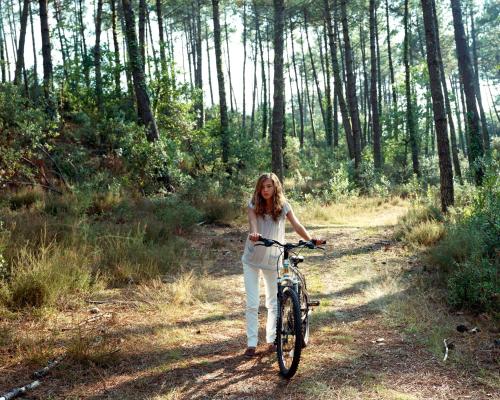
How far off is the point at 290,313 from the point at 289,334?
0.19 meters

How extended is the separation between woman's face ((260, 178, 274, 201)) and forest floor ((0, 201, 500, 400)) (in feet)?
5.42

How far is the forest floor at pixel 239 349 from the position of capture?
3914mm

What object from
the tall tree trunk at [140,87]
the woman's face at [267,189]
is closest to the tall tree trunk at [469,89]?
the tall tree trunk at [140,87]

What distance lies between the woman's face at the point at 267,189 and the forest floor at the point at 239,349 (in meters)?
1.65

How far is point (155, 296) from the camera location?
6180 mm

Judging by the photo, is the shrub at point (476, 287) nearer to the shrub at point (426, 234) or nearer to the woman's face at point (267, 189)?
the woman's face at point (267, 189)

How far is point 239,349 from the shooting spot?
4.89 m

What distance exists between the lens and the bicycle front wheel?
3957 mm

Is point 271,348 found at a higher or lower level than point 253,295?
lower

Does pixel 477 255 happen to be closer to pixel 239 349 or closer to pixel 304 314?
pixel 304 314

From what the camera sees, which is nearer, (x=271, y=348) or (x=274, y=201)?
(x=274, y=201)

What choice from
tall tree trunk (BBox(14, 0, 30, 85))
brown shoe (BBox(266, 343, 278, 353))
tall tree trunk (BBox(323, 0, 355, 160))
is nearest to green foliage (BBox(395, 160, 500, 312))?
brown shoe (BBox(266, 343, 278, 353))

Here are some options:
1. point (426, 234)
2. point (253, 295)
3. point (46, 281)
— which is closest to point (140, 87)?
point (426, 234)

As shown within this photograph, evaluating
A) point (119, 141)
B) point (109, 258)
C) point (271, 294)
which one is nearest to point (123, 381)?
point (271, 294)
